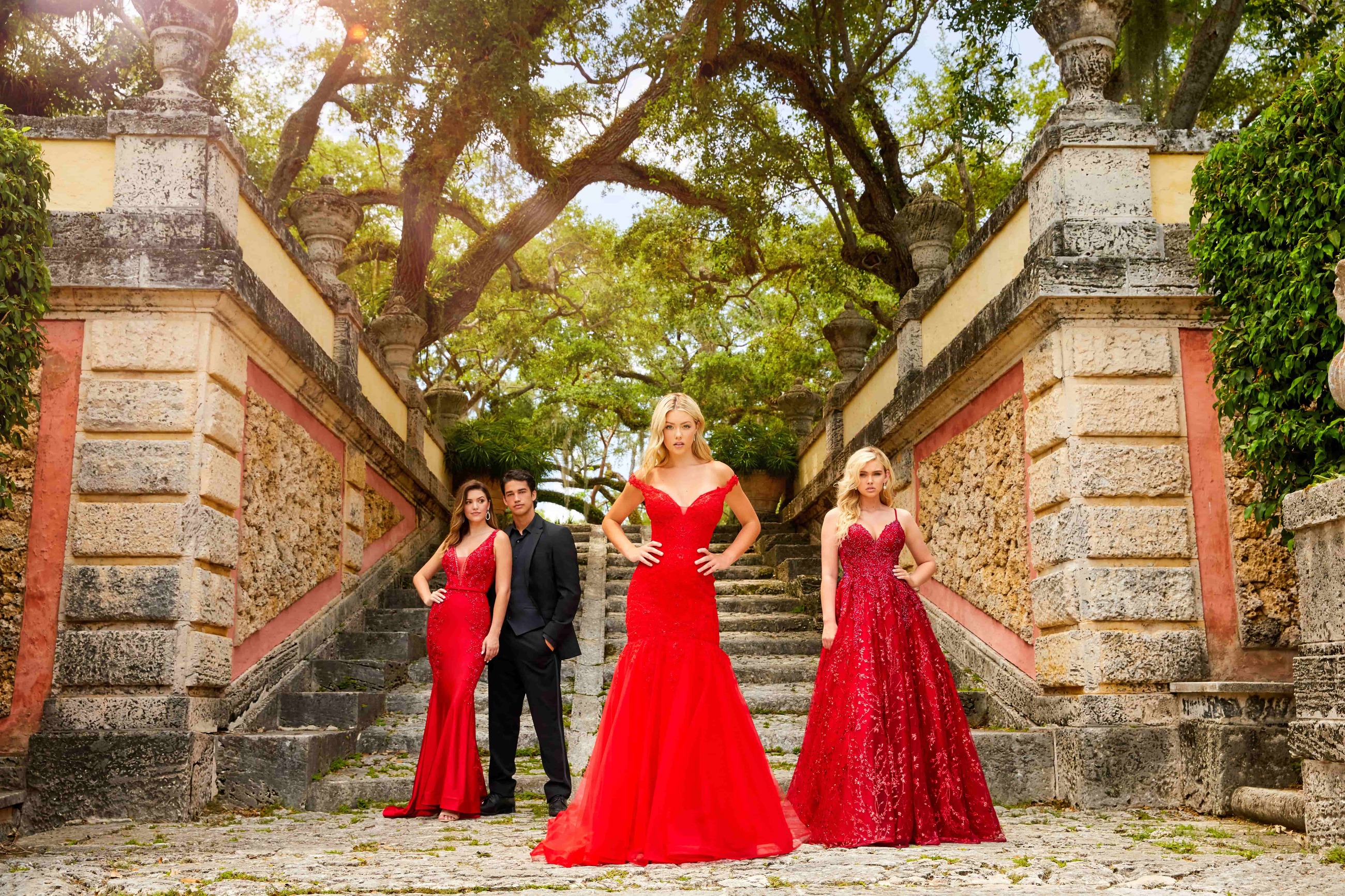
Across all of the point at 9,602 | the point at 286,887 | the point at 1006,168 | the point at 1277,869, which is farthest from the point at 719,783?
the point at 1006,168

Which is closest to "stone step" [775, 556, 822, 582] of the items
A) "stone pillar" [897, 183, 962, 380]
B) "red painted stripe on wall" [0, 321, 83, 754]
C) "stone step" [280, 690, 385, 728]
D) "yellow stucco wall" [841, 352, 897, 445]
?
"yellow stucco wall" [841, 352, 897, 445]

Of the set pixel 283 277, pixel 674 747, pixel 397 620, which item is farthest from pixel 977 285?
pixel 397 620

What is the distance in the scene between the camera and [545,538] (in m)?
5.95

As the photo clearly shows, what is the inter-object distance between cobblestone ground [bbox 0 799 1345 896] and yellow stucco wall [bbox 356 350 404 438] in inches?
205

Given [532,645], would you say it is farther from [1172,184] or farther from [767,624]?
[1172,184]

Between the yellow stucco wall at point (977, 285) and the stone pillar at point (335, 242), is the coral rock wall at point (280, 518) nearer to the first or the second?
the stone pillar at point (335, 242)

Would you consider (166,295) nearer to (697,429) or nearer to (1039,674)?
(697,429)

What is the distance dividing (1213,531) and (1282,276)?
63.8 inches

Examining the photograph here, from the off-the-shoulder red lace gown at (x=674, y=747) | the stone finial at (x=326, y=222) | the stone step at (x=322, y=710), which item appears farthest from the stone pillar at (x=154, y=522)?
the stone finial at (x=326, y=222)

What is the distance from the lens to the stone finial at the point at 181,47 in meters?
6.49

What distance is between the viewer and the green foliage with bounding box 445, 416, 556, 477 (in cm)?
1405

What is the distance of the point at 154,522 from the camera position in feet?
19.6

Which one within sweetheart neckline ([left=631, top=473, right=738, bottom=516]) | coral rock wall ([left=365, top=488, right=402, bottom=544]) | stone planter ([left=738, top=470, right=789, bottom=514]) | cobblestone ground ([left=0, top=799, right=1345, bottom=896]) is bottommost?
cobblestone ground ([left=0, top=799, right=1345, bottom=896])

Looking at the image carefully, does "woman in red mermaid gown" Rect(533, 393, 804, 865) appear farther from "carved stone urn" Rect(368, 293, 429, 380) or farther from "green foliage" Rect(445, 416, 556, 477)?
"green foliage" Rect(445, 416, 556, 477)
